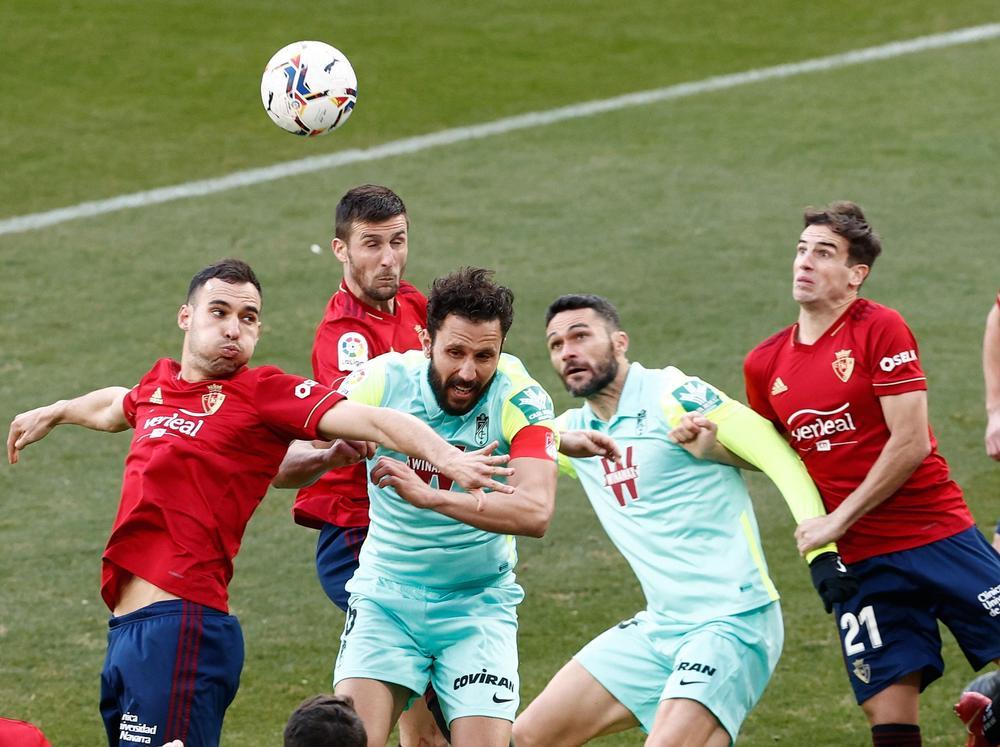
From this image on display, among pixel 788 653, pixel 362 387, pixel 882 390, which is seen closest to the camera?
pixel 362 387

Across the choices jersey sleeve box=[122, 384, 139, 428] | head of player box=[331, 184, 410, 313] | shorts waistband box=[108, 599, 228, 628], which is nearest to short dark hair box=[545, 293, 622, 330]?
head of player box=[331, 184, 410, 313]

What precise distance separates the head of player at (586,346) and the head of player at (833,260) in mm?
859

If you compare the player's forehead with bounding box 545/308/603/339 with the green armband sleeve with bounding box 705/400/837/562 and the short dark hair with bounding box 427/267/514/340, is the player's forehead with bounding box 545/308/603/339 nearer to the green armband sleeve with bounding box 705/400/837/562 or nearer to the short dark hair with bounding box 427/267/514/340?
the green armband sleeve with bounding box 705/400/837/562

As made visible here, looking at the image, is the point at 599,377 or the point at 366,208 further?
the point at 366,208

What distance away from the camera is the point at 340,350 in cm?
742

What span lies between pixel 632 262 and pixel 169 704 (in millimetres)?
10270

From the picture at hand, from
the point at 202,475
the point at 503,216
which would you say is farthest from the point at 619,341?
the point at 503,216

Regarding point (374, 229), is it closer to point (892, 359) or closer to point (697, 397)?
point (697, 397)

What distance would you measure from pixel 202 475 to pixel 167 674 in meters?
0.75

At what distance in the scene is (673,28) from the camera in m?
22.9

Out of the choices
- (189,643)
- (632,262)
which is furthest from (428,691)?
(632,262)

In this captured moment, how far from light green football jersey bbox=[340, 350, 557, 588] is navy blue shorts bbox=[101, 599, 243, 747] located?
0.81m

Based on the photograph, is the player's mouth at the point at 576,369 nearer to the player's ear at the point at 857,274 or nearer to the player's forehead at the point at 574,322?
the player's forehead at the point at 574,322

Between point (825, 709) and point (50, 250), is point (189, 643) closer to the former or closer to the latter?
point (825, 709)
